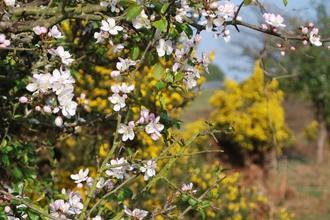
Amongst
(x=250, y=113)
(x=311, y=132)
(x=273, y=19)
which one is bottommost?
(x=311, y=132)

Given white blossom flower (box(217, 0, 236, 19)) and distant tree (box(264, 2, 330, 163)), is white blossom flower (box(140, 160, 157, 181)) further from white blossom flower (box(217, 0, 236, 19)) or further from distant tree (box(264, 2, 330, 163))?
distant tree (box(264, 2, 330, 163))

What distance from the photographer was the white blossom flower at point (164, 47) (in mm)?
2340

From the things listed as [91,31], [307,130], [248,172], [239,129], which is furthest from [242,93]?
[91,31]

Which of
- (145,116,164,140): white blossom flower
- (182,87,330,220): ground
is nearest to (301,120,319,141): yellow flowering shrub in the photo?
(182,87,330,220): ground

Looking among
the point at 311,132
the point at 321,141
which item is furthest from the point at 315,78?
the point at 311,132

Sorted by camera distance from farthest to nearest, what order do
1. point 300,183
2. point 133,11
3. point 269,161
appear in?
point 269,161 < point 300,183 < point 133,11

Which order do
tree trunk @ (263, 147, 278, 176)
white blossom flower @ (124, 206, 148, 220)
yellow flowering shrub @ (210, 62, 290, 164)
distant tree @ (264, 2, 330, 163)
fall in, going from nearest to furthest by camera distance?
white blossom flower @ (124, 206, 148, 220) → yellow flowering shrub @ (210, 62, 290, 164) → tree trunk @ (263, 147, 278, 176) → distant tree @ (264, 2, 330, 163)

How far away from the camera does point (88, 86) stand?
19.8 feet

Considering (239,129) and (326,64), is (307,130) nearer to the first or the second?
(326,64)

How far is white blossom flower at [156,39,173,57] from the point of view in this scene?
7.68 ft

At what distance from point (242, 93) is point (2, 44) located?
1320cm

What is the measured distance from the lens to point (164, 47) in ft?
7.73

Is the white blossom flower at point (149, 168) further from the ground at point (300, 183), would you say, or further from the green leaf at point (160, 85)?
the ground at point (300, 183)

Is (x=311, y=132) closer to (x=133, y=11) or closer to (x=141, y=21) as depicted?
(x=141, y=21)
